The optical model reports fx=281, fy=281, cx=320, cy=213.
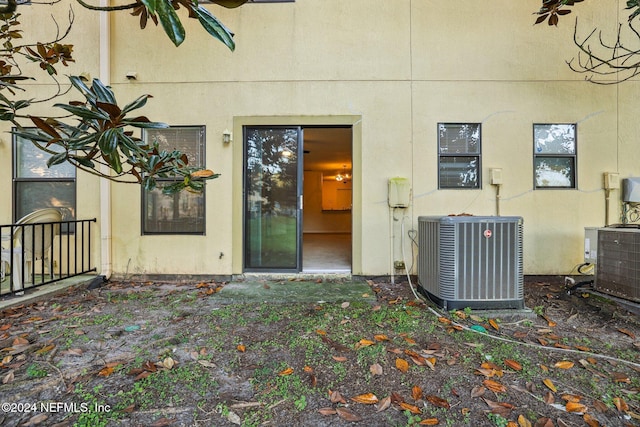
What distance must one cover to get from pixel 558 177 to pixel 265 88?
4.23 m

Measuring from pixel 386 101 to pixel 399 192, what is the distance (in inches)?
50.3

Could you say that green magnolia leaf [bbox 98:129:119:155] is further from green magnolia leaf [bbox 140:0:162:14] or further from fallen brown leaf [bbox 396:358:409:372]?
fallen brown leaf [bbox 396:358:409:372]

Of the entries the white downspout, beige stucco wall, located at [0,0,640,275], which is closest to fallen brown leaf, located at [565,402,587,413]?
beige stucco wall, located at [0,0,640,275]

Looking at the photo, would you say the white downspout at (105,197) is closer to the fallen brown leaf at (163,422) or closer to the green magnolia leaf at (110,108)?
the green magnolia leaf at (110,108)

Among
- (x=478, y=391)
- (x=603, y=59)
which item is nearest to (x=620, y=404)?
(x=478, y=391)

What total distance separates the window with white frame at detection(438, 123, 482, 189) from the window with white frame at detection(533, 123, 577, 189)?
2.68 feet

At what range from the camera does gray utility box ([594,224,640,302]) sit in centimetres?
266

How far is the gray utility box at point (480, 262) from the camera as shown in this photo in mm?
2740

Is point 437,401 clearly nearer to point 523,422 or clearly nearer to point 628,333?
point 523,422

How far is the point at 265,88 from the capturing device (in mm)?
3879

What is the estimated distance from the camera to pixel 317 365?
1.91 meters

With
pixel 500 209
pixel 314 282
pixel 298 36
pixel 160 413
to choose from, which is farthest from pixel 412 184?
pixel 160 413

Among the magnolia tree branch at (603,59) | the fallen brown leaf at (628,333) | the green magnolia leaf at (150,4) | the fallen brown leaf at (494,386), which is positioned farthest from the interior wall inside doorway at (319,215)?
the green magnolia leaf at (150,4)

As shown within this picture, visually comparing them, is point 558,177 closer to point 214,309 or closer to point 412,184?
point 412,184
